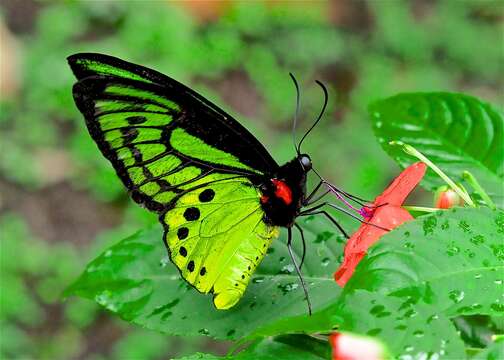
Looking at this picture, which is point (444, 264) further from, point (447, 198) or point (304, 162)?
point (304, 162)

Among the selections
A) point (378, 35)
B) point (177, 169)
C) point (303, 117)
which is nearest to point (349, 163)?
point (303, 117)

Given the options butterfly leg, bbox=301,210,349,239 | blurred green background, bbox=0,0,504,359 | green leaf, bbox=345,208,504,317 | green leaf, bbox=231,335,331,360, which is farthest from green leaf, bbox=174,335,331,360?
blurred green background, bbox=0,0,504,359

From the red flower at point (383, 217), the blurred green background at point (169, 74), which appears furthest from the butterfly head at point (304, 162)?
the blurred green background at point (169, 74)

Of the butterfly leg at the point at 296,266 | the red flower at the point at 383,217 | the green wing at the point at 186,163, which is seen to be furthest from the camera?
the green wing at the point at 186,163

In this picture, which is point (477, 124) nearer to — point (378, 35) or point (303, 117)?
point (303, 117)

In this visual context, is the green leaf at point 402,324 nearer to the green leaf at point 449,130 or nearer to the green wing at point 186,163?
the green wing at point 186,163

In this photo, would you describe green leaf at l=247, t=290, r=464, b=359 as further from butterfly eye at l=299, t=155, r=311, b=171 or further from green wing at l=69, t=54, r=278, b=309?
butterfly eye at l=299, t=155, r=311, b=171
